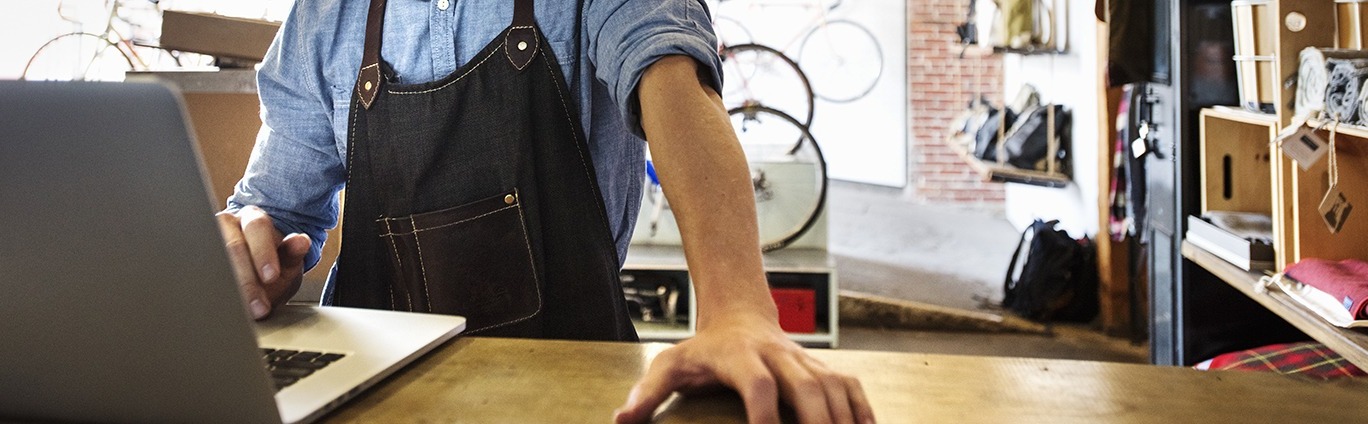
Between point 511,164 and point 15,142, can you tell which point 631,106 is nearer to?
point 511,164

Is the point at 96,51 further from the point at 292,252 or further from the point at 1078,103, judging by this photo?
the point at 292,252

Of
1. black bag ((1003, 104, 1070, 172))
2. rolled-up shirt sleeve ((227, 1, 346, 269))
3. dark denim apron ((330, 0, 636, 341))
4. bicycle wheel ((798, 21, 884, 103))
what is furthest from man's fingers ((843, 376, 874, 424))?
bicycle wheel ((798, 21, 884, 103))

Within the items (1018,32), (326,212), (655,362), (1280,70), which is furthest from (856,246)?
(655,362)

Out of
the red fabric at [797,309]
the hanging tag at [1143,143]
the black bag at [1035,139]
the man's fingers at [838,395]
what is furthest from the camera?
the black bag at [1035,139]

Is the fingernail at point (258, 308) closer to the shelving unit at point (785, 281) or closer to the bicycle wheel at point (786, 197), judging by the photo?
the shelving unit at point (785, 281)

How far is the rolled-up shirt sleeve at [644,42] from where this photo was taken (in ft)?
3.35

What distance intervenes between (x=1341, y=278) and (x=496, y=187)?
1.50m

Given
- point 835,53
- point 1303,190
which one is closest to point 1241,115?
point 1303,190

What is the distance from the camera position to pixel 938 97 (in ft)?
26.4

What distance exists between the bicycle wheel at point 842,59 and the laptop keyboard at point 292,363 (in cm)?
764

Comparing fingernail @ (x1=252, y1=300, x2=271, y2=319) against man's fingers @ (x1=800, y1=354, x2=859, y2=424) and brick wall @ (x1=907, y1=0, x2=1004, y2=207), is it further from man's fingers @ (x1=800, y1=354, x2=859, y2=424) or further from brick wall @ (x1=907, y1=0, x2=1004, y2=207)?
brick wall @ (x1=907, y1=0, x2=1004, y2=207)

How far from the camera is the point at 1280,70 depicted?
84.5 inches

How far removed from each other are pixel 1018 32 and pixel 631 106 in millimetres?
4660

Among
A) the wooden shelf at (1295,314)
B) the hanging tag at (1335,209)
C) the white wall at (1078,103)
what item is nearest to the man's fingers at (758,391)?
the wooden shelf at (1295,314)
